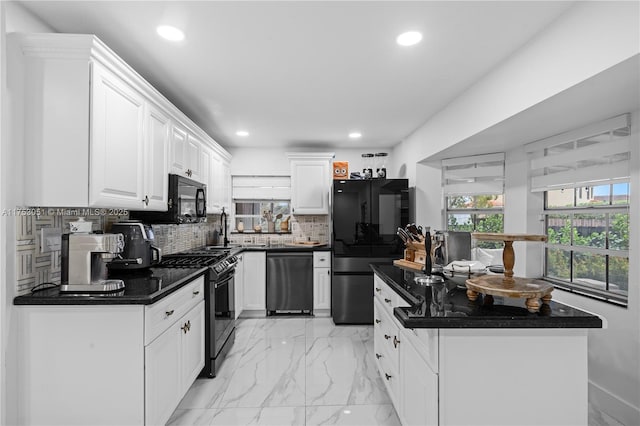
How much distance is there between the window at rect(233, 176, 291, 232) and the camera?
5.02 metres

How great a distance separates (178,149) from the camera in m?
2.91

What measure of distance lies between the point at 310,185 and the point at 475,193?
214 centimetres

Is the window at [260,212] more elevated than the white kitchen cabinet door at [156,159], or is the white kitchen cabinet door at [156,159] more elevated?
the white kitchen cabinet door at [156,159]

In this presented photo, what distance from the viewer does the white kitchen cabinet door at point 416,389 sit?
1426 mm

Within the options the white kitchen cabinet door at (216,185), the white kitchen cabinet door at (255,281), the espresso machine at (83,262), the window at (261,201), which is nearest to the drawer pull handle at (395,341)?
the espresso machine at (83,262)

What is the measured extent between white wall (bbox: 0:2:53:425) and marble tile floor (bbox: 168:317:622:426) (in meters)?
0.94

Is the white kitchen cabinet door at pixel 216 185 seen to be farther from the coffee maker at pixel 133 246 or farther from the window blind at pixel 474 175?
the window blind at pixel 474 175

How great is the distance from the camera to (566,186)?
2.63 meters

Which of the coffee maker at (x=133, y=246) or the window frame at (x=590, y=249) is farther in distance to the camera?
the coffee maker at (x=133, y=246)

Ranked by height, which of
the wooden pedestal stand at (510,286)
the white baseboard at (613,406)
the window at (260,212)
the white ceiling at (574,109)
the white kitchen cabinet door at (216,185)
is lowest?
the white baseboard at (613,406)

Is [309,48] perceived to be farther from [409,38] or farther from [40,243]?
[40,243]

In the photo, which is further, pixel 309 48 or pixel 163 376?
pixel 309 48

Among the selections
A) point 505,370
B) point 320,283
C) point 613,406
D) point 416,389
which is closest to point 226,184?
point 320,283

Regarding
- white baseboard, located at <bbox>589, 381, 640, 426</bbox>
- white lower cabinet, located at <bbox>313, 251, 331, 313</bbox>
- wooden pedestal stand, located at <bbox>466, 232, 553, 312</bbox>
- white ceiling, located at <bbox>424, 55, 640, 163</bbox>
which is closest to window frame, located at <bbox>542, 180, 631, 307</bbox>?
white ceiling, located at <bbox>424, 55, 640, 163</bbox>
